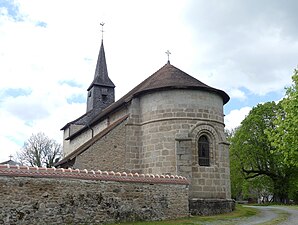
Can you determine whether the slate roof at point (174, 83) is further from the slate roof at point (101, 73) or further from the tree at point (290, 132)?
the slate roof at point (101, 73)

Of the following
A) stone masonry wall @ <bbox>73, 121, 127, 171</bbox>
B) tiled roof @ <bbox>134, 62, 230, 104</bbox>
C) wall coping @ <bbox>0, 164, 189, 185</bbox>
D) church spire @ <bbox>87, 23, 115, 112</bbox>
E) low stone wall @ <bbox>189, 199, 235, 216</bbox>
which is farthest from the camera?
church spire @ <bbox>87, 23, 115, 112</bbox>

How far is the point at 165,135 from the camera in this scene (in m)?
18.0

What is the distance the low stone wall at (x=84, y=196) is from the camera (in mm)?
11258

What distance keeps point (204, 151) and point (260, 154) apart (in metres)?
16.4

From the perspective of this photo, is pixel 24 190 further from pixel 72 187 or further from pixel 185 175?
pixel 185 175

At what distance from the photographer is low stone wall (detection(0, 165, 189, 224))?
11.3 meters

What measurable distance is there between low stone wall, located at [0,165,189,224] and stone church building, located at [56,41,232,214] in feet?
8.30

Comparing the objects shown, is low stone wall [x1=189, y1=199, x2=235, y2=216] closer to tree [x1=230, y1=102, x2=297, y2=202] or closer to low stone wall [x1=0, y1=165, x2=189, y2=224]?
low stone wall [x1=0, y1=165, x2=189, y2=224]

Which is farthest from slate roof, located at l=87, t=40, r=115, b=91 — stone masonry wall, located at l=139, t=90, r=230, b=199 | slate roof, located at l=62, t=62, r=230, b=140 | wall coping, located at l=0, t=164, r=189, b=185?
wall coping, located at l=0, t=164, r=189, b=185

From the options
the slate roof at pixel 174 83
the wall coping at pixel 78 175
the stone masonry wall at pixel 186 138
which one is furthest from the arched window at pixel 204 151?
the wall coping at pixel 78 175

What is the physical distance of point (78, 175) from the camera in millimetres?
12570

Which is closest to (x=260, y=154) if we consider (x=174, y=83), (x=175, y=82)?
(x=175, y=82)

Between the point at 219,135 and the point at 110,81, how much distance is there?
18688mm

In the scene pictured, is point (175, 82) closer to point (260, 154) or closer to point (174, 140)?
point (174, 140)
